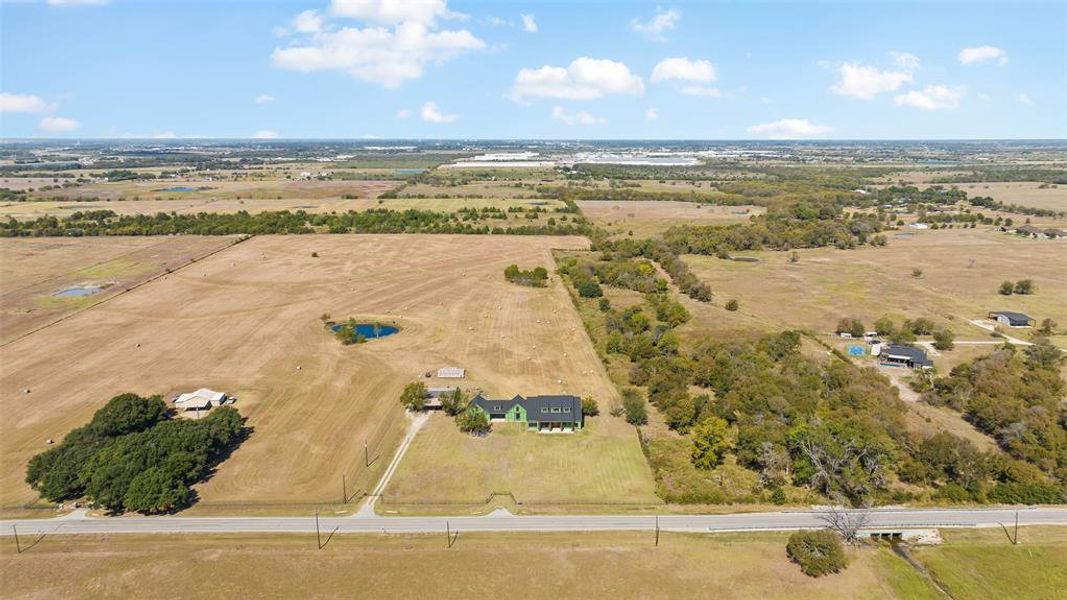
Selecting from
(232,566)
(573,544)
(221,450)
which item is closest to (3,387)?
(221,450)

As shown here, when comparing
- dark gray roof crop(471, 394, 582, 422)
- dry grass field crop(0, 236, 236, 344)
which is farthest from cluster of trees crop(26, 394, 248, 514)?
dry grass field crop(0, 236, 236, 344)

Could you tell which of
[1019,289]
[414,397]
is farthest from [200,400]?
[1019,289]

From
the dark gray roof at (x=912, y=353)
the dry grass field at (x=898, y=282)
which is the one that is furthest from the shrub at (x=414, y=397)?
the dark gray roof at (x=912, y=353)

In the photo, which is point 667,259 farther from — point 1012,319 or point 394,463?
point 394,463

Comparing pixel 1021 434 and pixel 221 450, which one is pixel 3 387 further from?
pixel 1021 434

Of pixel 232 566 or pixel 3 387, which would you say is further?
pixel 3 387

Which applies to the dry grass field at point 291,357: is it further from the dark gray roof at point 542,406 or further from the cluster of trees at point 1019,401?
the cluster of trees at point 1019,401
